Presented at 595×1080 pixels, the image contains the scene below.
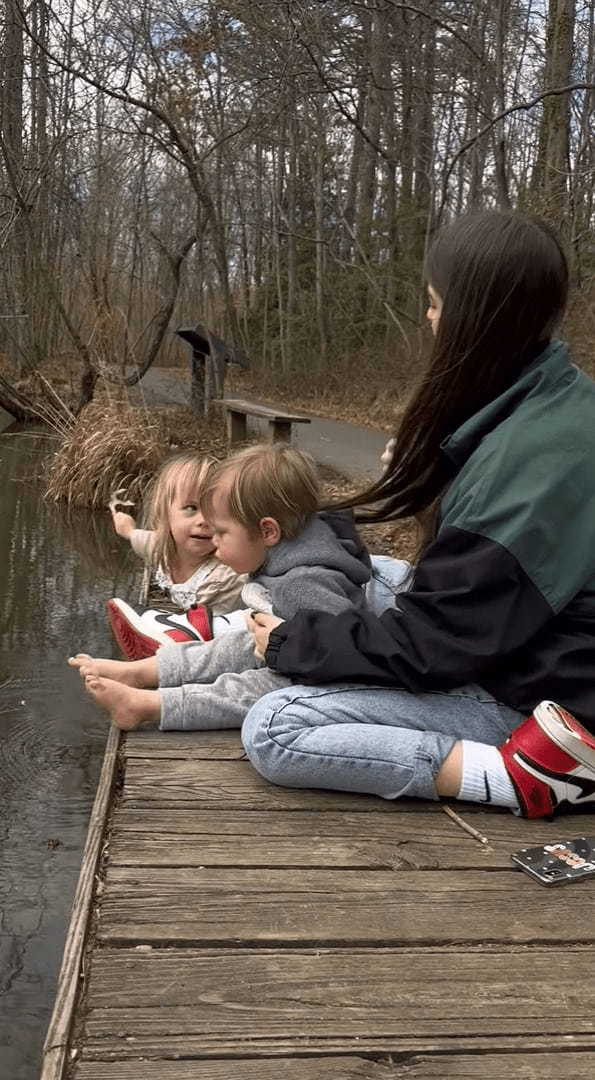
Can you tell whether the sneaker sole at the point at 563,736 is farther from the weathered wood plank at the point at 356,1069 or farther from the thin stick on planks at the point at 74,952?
the thin stick on planks at the point at 74,952

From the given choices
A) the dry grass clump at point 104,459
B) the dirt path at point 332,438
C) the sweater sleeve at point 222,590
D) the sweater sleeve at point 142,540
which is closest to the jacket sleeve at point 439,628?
the sweater sleeve at point 222,590

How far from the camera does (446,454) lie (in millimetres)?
2520

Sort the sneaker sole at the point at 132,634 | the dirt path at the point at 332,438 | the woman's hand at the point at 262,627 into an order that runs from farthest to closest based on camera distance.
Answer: the dirt path at the point at 332,438 < the sneaker sole at the point at 132,634 < the woman's hand at the point at 262,627

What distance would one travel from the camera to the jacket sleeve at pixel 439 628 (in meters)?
2.21

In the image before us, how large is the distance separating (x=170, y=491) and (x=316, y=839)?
2.16m

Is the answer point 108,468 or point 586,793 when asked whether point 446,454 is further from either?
point 108,468

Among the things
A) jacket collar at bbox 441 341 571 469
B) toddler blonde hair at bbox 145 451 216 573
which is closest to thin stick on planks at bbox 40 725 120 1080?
jacket collar at bbox 441 341 571 469

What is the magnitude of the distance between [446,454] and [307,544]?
588 millimetres

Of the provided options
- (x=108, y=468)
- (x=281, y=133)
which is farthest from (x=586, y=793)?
(x=281, y=133)

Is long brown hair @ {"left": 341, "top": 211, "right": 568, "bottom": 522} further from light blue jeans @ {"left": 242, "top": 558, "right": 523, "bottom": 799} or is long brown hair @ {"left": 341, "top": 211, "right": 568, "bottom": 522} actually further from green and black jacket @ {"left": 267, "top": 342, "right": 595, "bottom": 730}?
→ light blue jeans @ {"left": 242, "top": 558, "right": 523, "bottom": 799}

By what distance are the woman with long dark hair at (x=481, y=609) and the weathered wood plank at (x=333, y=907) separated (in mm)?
319

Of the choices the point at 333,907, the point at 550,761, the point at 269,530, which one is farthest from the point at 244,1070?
the point at 269,530

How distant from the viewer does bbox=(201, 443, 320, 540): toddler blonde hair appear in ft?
9.73

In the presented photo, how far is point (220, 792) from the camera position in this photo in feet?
8.18
